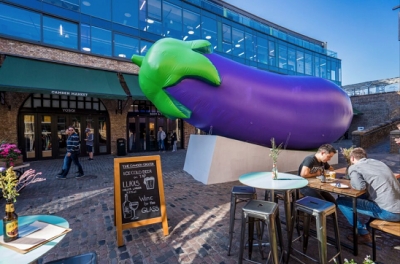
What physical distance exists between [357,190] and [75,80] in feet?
39.3

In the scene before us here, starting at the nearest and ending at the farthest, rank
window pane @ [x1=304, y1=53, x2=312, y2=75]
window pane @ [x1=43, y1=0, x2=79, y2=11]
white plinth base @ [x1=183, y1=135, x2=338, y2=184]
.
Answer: white plinth base @ [x1=183, y1=135, x2=338, y2=184]
window pane @ [x1=43, y1=0, x2=79, y2=11]
window pane @ [x1=304, y1=53, x2=312, y2=75]

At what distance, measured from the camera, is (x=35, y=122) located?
1088cm

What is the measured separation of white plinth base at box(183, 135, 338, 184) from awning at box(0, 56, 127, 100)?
644 cm

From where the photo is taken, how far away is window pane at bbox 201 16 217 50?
16156 millimetres

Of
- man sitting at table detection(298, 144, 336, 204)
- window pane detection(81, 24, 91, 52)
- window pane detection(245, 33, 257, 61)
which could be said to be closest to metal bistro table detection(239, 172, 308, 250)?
man sitting at table detection(298, 144, 336, 204)

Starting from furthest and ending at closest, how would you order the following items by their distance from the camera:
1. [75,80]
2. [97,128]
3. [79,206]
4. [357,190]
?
[97,128]
[75,80]
[79,206]
[357,190]

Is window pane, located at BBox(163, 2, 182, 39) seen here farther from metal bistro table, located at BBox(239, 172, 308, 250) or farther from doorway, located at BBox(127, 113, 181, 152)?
metal bistro table, located at BBox(239, 172, 308, 250)

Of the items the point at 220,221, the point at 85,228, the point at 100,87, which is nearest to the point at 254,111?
the point at 220,221

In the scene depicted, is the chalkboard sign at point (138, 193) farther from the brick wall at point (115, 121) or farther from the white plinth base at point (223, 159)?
the brick wall at point (115, 121)

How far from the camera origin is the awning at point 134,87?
12023mm

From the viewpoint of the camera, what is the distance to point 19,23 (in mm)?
10078

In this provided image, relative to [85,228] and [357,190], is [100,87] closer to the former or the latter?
[85,228]

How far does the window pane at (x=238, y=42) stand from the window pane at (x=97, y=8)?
9853 mm

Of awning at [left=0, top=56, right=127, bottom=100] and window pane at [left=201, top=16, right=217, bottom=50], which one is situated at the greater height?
window pane at [left=201, top=16, right=217, bottom=50]
